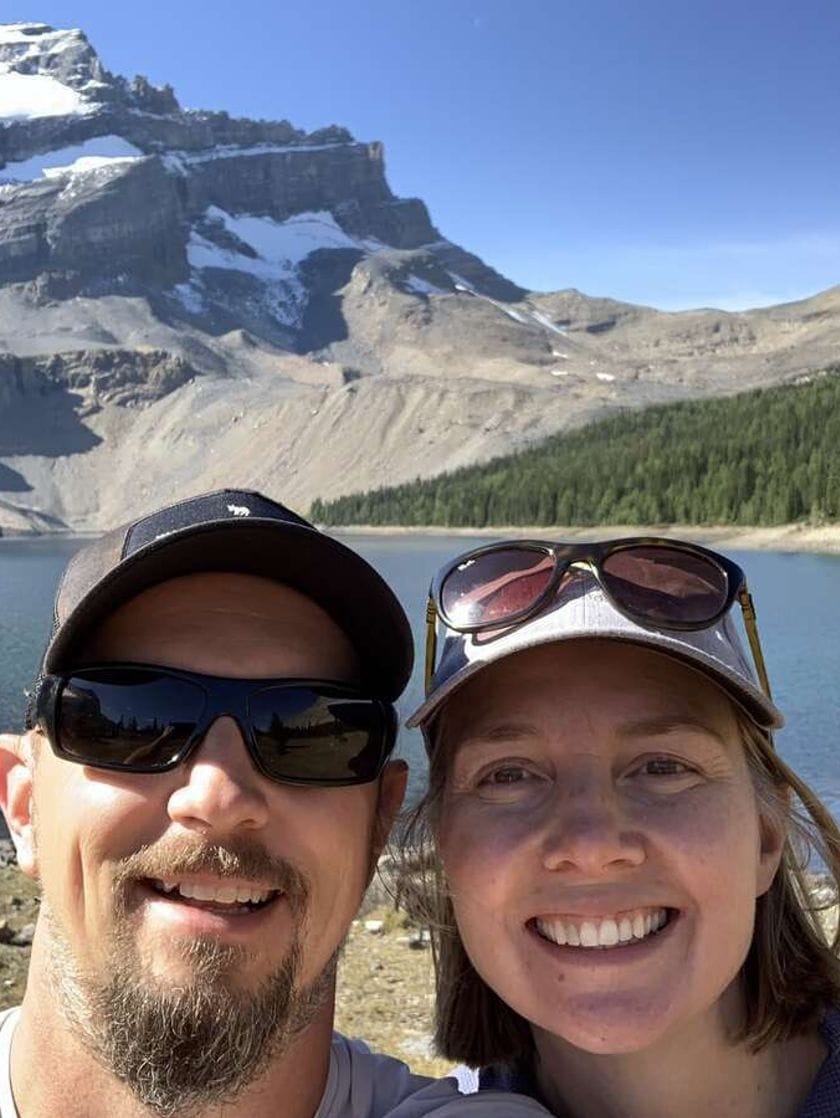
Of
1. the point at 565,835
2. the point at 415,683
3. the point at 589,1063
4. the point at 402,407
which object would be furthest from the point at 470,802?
the point at 402,407

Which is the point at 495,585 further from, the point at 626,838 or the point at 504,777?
the point at 626,838

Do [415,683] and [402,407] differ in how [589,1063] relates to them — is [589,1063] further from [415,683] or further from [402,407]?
[402,407]

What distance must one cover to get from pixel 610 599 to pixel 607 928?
0.74 meters

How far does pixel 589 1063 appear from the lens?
7.49 feet

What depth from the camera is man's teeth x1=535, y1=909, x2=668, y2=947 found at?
2.16 m

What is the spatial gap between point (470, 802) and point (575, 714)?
335mm

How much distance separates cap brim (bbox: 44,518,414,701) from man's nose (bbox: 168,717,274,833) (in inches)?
15.7

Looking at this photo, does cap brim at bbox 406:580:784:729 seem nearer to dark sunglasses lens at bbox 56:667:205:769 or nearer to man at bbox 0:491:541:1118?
man at bbox 0:491:541:1118

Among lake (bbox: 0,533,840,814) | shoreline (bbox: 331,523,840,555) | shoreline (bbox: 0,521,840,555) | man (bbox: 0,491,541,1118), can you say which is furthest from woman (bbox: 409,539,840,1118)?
shoreline (bbox: 331,523,840,555)

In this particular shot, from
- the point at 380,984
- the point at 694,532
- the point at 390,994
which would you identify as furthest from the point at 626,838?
the point at 694,532

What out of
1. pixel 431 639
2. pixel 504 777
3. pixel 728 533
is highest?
pixel 431 639

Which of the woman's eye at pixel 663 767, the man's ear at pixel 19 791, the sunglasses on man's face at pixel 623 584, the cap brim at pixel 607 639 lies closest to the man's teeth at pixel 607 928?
the woman's eye at pixel 663 767

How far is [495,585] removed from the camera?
8.31 ft

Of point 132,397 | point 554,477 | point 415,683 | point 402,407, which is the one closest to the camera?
point 415,683
